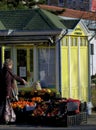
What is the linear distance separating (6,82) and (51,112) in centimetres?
165

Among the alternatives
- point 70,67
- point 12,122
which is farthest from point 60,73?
point 12,122

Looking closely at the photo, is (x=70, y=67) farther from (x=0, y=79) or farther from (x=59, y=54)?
(x=0, y=79)

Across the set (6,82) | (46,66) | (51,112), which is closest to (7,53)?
(46,66)

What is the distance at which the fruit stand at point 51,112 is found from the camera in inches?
619

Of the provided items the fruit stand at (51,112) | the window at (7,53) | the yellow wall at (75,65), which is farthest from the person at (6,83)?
the window at (7,53)

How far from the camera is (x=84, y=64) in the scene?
19906 mm

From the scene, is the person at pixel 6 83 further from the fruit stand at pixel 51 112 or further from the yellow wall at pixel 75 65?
the yellow wall at pixel 75 65

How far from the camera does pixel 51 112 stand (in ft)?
52.5

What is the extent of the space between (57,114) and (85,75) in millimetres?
4395

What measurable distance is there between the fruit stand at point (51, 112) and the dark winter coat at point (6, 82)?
966mm

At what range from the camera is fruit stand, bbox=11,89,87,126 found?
1573 centimetres

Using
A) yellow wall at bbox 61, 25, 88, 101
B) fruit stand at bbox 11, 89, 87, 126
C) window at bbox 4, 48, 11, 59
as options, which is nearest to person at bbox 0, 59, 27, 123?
fruit stand at bbox 11, 89, 87, 126

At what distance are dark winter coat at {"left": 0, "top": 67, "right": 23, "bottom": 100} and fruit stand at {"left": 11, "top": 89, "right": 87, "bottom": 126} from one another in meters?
0.97

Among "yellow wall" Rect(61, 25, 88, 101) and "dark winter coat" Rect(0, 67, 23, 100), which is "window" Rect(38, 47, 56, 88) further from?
"dark winter coat" Rect(0, 67, 23, 100)
